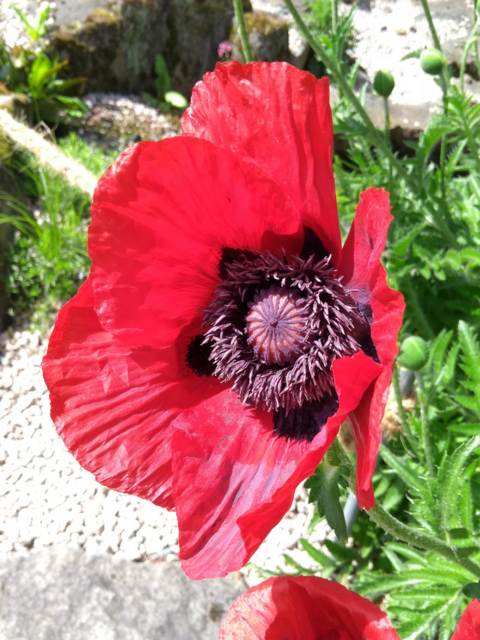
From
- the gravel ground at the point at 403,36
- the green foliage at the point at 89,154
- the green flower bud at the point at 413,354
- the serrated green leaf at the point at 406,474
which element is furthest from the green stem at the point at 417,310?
the gravel ground at the point at 403,36

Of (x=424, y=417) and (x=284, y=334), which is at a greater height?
(x=284, y=334)

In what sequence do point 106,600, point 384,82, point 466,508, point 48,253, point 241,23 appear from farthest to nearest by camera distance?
point 48,253 → point 106,600 → point 384,82 → point 241,23 → point 466,508

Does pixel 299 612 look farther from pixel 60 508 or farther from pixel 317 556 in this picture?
pixel 60 508

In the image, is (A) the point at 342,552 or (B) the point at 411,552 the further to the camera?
(A) the point at 342,552

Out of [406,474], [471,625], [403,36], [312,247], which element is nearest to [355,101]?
[312,247]

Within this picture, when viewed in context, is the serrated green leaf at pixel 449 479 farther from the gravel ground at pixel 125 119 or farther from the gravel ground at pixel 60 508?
the gravel ground at pixel 125 119
